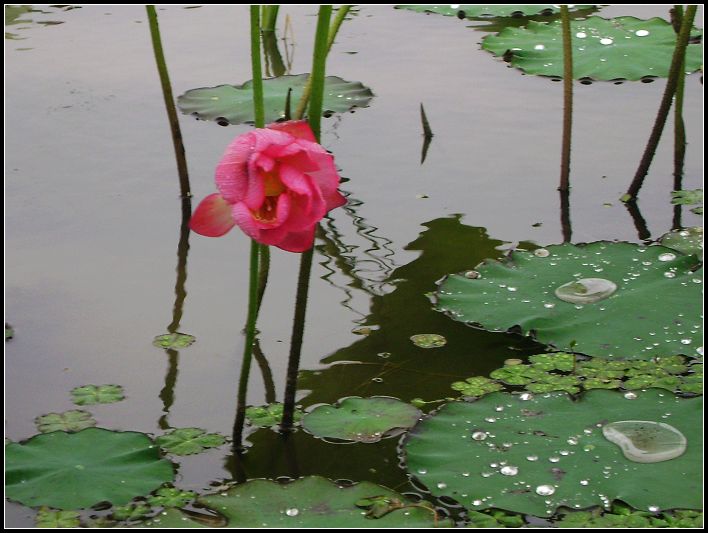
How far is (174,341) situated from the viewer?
229cm

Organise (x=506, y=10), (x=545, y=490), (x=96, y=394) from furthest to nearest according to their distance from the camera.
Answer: (x=506, y=10) < (x=96, y=394) < (x=545, y=490)

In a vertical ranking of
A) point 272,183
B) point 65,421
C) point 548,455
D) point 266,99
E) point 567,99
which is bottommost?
point 65,421

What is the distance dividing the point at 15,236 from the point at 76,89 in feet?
3.91

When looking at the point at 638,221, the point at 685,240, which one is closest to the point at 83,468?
the point at 685,240

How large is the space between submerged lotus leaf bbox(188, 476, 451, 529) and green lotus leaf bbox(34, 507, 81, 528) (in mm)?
210

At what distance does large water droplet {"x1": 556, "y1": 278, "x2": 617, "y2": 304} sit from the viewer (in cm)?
222

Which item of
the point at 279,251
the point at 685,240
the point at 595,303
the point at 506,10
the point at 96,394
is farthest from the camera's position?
the point at 506,10

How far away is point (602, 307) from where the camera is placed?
2.19m

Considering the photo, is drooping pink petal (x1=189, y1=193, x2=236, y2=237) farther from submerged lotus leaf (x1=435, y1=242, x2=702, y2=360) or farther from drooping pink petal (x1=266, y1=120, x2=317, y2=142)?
submerged lotus leaf (x1=435, y1=242, x2=702, y2=360)

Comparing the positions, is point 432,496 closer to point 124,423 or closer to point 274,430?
point 274,430

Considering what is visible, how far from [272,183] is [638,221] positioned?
5.22 ft

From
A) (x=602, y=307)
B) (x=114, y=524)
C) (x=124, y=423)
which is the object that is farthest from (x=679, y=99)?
(x=114, y=524)

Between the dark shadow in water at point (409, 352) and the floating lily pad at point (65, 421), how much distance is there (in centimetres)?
44

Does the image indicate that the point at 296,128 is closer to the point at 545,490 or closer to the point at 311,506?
the point at 311,506
